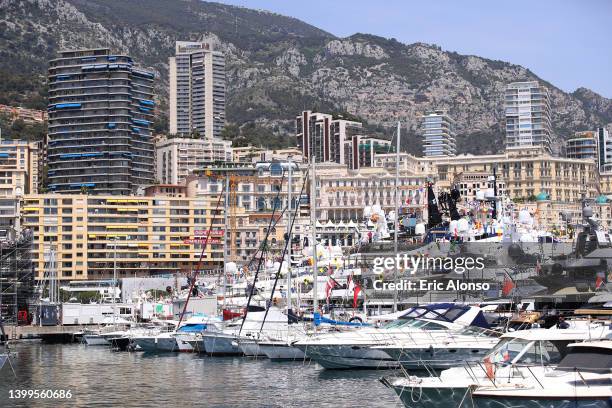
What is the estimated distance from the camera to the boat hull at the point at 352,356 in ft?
164

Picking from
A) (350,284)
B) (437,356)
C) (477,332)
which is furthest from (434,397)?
(350,284)

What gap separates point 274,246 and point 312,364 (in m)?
121

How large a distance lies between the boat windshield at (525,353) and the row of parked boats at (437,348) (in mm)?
29

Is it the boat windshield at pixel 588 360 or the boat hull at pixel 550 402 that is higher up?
the boat windshield at pixel 588 360

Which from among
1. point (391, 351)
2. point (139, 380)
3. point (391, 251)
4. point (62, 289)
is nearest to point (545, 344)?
point (391, 351)

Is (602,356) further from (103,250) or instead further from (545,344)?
(103,250)

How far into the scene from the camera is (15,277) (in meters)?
101

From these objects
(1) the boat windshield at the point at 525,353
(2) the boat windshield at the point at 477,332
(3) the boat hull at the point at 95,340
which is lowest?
(3) the boat hull at the point at 95,340

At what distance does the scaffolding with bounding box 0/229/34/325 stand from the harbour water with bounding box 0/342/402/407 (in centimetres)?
3212

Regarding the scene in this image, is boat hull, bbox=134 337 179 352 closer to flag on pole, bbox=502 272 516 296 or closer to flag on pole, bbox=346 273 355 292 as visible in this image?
flag on pole, bbox=346 273 355 292

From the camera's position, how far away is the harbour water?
42.3 m

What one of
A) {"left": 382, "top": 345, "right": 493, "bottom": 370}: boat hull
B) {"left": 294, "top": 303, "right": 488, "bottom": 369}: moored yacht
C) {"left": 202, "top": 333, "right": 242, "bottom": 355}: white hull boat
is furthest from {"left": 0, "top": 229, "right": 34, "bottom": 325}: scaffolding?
{"left": 382, "top": 345, "right": 493, "bottom": 370}: boat hull

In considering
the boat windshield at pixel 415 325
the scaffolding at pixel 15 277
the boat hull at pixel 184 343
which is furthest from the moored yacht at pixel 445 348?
the scaffolding at pixel 15 277

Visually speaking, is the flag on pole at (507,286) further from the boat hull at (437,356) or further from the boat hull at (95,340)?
the boat hull at (95,340)
